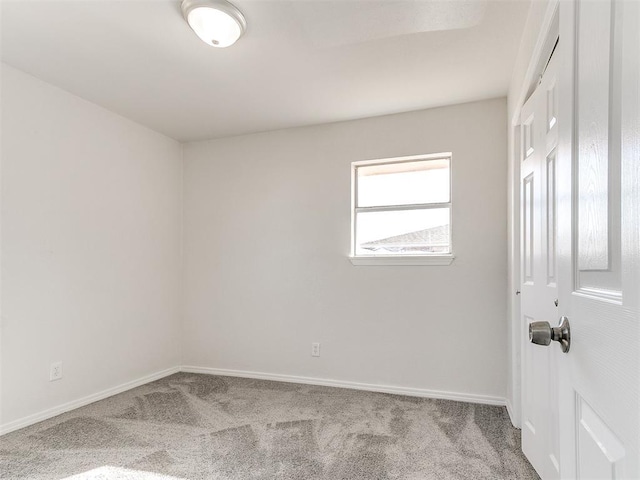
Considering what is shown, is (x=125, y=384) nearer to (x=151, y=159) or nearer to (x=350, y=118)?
(x=151, y=159)

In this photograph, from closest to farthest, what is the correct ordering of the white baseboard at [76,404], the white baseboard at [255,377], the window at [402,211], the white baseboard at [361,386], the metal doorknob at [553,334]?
the metal doorknob at [553,334], the white baseboard at [76,404], the white baseboard at [255,377], the white baseboard at [361,386], the window at [402,211]

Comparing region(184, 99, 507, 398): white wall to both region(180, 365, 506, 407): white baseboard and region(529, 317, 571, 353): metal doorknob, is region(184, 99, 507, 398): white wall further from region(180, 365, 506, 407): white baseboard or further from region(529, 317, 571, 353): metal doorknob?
region(529, 317, 571, 353): metal doorknob

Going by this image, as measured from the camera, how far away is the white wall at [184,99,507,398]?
3193 mm

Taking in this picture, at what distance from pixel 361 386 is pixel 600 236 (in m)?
3.11

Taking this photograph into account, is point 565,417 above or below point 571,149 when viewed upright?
below

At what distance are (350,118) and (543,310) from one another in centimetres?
239

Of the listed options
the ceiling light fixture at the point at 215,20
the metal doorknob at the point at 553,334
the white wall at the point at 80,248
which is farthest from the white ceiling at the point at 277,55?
the metal doorknob at the point at 553,334

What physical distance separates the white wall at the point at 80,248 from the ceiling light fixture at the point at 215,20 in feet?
5.04

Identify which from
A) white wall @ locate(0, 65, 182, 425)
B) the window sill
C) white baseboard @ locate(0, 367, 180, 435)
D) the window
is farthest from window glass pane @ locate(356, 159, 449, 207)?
white baseboard @ locate(0, 367, 180, 435)

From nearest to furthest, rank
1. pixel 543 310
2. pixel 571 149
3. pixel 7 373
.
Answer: pixel 571 149 → pixel 543 310 → pixel 7 373

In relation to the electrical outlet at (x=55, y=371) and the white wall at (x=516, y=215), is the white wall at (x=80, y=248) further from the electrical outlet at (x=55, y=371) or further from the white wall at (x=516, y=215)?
the white wall at (x=516, y=215)

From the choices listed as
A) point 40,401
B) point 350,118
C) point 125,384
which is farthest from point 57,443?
point 350,118

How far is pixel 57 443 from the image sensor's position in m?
2.40

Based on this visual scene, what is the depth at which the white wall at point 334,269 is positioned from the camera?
3193 millimetres
